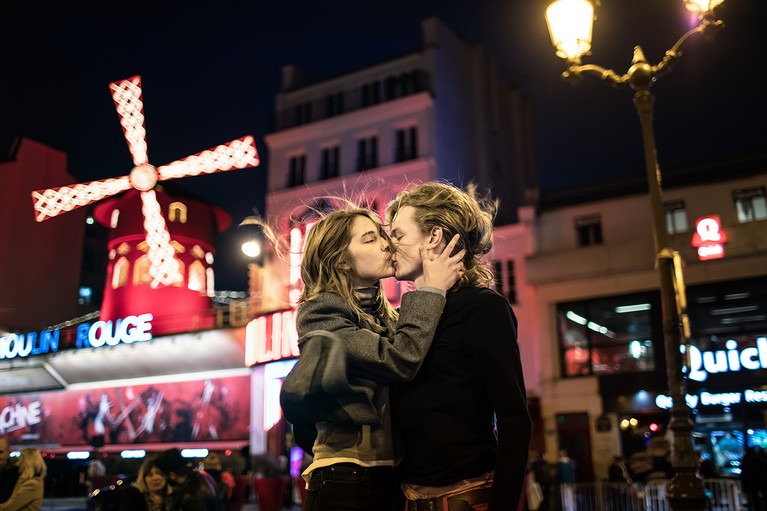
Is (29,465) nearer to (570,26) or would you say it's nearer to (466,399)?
(466,399)

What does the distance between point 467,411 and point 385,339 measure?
0.35m

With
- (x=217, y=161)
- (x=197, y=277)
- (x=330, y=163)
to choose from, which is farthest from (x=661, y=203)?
(x=197, y=277)

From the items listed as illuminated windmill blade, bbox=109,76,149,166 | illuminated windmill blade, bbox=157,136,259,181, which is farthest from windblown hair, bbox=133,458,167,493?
illuminated windmill blade, bbox=109,76,149,166

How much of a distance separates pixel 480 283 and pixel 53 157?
2981 cm

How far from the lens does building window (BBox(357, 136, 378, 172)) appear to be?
22844mm

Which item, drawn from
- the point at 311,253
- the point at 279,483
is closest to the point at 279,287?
the point at 279,483

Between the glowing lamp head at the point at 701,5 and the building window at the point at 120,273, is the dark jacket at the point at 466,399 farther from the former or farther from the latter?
the building window at the point at 120,273

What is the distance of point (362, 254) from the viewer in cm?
245

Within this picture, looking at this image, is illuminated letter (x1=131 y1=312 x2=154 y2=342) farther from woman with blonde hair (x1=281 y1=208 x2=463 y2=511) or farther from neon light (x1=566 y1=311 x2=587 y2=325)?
woman with blonde hair (x1=281 y1=208 x2=463 y2=511)

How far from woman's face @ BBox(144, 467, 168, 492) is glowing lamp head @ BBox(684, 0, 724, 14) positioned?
6.55 m

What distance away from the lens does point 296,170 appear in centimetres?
2438

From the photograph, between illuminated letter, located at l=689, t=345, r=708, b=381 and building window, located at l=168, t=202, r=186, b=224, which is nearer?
illuminated letter, located at l=689, t=345, r=708, b=381

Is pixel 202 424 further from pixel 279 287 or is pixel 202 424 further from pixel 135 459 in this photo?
pixel 279 287

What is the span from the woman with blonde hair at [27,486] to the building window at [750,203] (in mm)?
16915
